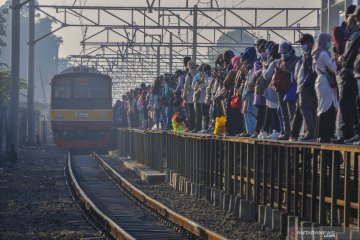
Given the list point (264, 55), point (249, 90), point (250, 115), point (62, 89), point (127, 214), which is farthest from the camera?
point (62, 89)

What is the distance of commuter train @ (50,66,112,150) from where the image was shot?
125ft

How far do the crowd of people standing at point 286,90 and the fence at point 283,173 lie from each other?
0.87ft

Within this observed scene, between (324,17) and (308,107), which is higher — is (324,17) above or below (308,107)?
above

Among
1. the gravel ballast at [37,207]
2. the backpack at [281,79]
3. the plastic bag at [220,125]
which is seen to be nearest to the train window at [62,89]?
the gravel ballast at [37,207]

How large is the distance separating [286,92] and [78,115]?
81.6ft

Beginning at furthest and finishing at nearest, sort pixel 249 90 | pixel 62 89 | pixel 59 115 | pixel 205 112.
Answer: pixel 62 89 < pixel 59 115 < pixel 205 112 < pixel 249 90

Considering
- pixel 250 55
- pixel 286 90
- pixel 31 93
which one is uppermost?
pixel 31 93

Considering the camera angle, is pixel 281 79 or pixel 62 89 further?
pixel 62 89

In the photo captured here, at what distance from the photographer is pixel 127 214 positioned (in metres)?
16.6

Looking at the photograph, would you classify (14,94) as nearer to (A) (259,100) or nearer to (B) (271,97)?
(A) (259,100)

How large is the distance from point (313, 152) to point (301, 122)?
4.83ft

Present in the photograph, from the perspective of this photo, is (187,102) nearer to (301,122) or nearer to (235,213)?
(235,213)

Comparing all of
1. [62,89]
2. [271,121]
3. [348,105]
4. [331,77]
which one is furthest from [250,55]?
[62,89]

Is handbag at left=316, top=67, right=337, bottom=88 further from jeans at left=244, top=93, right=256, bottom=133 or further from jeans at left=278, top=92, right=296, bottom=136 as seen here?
jeans at left=244, top=93, right=256, bottom=133
